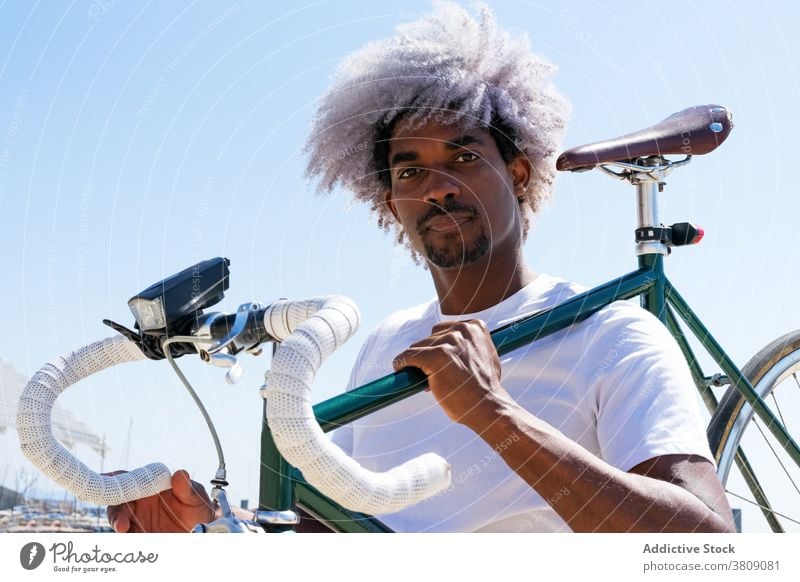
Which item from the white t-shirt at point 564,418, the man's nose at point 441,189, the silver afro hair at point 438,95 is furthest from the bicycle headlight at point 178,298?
the silver afro hair at point 438,95

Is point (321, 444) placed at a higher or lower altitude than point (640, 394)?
lower

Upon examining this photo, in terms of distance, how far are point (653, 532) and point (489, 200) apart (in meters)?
0.65

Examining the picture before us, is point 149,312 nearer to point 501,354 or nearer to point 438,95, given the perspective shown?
point 501,354

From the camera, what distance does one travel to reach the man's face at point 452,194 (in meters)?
1.57

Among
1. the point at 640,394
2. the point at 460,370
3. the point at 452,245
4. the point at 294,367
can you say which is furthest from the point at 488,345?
the point at 452,245

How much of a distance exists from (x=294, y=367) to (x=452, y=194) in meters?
0.77

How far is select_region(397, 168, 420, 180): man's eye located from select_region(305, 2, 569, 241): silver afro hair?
0.08 meters

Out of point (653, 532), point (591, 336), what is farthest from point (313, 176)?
point (653, 532)

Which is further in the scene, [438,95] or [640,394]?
[438,95]

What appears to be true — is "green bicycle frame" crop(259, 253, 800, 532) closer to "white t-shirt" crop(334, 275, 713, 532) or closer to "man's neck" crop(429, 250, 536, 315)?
"white t-shirt" crop(334, 275, 713, 532)

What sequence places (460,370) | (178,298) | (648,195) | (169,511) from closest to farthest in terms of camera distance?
(178,298)
(460,370)
(169,511)
(648,195)

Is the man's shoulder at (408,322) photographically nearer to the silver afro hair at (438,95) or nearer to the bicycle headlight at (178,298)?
the silver afro hair at (438,95)

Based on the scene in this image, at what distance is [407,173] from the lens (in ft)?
5.37

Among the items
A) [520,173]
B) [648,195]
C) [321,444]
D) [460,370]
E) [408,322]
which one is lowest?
[321,444]
